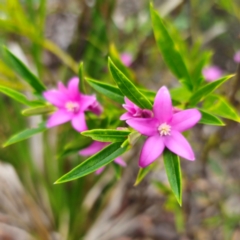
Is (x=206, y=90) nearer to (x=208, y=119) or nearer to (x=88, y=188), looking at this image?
(x=208, y=119)

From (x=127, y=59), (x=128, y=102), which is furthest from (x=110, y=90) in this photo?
(x=127, y=59)

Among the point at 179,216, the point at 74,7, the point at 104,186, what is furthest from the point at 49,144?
the point at 74,7

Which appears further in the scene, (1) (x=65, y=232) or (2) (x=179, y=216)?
(1) (x=65, y=232)

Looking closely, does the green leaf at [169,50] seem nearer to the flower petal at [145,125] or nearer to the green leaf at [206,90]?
the green leaf at [206,90]

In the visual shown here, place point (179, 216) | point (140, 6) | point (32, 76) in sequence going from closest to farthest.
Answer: point (32, 76), point (179, 216), point (140, 6)

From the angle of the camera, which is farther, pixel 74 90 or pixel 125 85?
pixel 74 90

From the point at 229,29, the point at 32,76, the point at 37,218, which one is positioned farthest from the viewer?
the point at 229,29

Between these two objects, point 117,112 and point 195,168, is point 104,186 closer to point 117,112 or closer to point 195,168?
point 195,168
